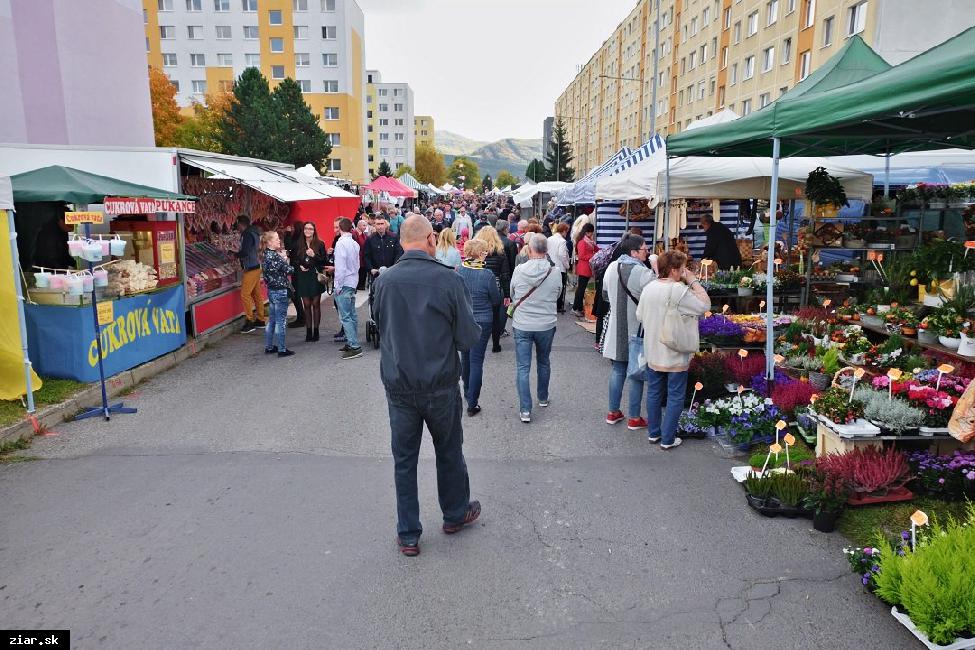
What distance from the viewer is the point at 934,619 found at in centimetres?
297

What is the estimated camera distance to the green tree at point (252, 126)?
37.2 metres

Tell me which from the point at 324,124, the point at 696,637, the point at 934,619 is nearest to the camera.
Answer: the point at 934,619

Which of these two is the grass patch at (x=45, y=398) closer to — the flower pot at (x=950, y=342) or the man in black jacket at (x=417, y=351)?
the man in black jacket at (x=417, y=351)

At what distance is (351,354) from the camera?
31.2 feet

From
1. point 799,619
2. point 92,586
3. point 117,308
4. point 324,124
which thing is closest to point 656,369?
point 799,619

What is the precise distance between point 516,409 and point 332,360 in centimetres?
345

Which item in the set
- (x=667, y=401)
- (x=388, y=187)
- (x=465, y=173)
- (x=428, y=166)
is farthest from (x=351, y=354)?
(x=465, y=173)

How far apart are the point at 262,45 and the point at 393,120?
61622mm

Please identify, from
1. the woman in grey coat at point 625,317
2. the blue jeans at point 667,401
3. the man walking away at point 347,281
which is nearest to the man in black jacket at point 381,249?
the man walking away at point 347,281

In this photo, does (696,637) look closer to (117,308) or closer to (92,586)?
(92,586)

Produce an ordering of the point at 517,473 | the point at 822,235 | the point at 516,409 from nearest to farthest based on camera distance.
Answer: the point at 517,473 < the point at 516,409 < the point at 822,235

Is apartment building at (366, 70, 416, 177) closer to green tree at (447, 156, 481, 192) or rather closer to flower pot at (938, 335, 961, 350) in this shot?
green tree at (447, 156, 481, 192)

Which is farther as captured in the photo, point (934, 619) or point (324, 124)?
point (324, 124)

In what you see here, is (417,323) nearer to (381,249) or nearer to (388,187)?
(381,249)
